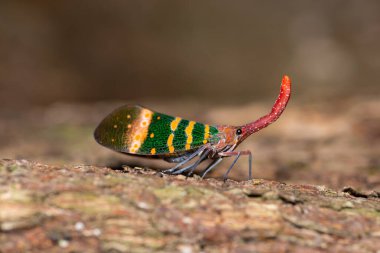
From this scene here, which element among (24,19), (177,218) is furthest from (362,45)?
(177,218)

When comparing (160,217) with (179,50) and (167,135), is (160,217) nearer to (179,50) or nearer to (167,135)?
(167,135)

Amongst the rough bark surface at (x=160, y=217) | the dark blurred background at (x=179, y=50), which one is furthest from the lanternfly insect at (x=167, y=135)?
the dark blurred background at (x=179, y=50)

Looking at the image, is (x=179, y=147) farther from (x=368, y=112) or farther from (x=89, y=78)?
(x=89, y=78)

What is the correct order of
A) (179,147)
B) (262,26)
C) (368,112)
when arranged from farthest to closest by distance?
(262,26), (368,112), (179,147)

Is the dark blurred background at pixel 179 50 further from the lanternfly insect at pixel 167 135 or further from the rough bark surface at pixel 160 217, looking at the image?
the rough bark surface at pixel 160 217

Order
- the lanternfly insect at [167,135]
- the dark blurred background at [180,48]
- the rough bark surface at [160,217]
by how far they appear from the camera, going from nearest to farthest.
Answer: the rough bark surface at [160,217], the lanternfly insect at [167,135], the dark blurred background at [180,48]

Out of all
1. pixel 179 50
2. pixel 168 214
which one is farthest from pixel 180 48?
pixel 168 214

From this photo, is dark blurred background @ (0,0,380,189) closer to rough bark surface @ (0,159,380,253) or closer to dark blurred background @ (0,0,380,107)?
dark blurred background @ (0,0,380,107)
